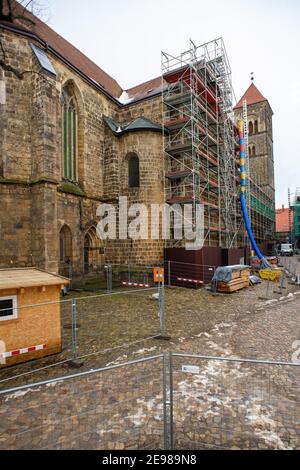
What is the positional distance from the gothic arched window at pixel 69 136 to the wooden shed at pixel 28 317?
11279 millimetres

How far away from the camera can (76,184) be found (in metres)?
16.5

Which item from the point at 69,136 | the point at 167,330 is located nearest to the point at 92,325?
the point at 167,330

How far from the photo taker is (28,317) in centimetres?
543

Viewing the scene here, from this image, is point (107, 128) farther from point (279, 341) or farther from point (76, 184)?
point (279, 341)

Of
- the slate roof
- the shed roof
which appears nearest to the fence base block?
the shed roof

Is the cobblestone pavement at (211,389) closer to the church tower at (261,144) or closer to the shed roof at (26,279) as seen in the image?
the shed roof at (26,279)

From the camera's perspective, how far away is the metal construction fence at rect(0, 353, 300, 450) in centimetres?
309

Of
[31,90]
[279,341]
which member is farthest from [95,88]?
[279,341]

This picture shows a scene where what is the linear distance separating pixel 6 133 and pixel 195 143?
398 inches

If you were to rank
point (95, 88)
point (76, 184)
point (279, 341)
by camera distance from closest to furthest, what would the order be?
point (279, 341), point (76, 184), point (95, 88)

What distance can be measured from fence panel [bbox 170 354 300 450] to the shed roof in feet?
10.3

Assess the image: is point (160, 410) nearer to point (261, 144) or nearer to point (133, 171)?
point (133, 171)

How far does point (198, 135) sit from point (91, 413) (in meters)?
15.7

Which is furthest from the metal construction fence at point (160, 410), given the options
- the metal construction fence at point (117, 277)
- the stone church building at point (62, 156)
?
the metal construction fence at point (117, 277)
